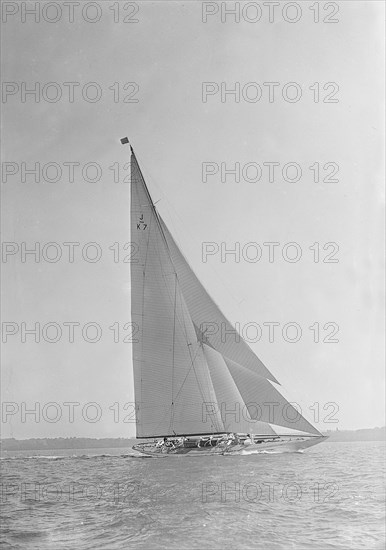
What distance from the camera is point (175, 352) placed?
59.0 feet

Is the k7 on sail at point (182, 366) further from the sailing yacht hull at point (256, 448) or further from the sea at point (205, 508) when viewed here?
the sea at point (205, 508)

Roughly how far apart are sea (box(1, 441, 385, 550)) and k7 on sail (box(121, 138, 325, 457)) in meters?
2.56

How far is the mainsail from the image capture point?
57.5 feet

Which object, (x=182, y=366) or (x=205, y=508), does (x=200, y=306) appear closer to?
(x=182, y=366)

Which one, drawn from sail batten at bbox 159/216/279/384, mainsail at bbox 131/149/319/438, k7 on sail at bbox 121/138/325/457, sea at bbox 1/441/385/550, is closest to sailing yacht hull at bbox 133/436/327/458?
k7 on sail at bbox 121/138/325/457

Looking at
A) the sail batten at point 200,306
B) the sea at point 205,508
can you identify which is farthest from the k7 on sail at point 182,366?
the sea at point 205,508

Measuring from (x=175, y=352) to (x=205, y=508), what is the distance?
8.10 metres

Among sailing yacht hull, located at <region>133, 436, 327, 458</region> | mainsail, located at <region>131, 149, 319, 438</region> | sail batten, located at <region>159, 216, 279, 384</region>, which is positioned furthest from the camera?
sailing yacht hull, located at <region>133, 436, 327, 458</region>

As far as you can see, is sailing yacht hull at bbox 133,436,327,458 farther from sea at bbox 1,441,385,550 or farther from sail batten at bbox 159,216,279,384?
sail batten at bbox 159,216,279,384

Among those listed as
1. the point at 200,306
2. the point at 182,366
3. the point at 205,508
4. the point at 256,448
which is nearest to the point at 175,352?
the point at 182,366

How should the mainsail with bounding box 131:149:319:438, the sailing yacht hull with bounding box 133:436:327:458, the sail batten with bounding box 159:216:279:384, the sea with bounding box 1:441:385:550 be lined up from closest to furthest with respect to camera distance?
the sea with bounding box 1:441:385:550 → the sail batten with bounding box 159:216:279:384 → the mainsail with bounding box 131:149:319:438 → the sailing yacht hull with bounding box 133:436:327:458

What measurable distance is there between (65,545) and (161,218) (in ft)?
34.5

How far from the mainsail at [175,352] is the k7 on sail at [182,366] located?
3 centimetres

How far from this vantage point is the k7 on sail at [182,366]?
17.5 metres
